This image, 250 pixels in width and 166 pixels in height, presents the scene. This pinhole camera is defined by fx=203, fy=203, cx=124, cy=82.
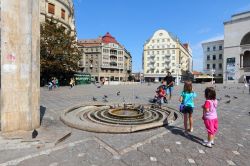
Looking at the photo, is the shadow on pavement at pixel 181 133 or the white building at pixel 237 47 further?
the white building at pixel 237 47

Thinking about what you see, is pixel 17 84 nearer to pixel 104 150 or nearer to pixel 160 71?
pixel 104 150

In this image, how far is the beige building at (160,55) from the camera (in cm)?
8681

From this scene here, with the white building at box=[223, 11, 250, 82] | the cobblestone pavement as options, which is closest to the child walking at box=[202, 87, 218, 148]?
the cobblestone pavement

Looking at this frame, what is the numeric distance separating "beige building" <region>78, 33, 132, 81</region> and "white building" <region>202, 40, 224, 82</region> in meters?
37.7

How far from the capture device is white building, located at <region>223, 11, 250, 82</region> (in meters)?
65.0

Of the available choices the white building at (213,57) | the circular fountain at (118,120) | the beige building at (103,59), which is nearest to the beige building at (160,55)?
the beige building at (103,59)

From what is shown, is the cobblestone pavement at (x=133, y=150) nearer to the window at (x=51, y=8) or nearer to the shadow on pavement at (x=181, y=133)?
the shadow on pavement at (x=181, y=133)

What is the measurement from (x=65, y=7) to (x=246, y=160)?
4043 centimetres

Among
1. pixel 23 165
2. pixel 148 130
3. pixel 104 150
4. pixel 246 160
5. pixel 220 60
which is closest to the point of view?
pixel 23 165

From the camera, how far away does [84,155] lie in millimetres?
4273

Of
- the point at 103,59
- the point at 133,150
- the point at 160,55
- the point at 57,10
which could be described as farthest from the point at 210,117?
the point at 160,55

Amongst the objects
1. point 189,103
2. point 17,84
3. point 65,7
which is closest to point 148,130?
point 189,103

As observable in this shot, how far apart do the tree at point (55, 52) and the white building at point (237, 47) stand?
5544cm

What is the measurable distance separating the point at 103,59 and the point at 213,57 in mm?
48363
